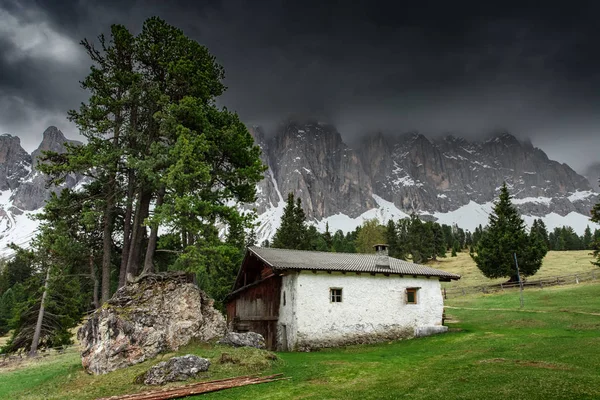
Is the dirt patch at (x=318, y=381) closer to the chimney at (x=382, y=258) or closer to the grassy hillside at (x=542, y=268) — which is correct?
the chimney at (x=382, y=258)

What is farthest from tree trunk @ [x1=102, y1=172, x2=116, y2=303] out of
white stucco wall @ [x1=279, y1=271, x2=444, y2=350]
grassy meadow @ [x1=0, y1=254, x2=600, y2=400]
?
white stucco wall @ [x1=279, y1=271, x2=444, y2=350]

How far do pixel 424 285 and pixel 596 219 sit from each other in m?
19.2

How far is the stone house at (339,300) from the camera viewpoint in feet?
73.5

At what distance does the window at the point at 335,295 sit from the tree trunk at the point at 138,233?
11828 mm

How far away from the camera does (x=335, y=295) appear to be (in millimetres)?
23516

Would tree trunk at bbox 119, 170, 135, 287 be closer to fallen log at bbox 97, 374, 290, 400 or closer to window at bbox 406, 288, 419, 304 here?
fallen log at bbox 97, 374, 290, 400

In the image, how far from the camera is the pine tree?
48000 mm

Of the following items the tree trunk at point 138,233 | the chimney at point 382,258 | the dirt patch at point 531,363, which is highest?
the tree trunk at point 138,233

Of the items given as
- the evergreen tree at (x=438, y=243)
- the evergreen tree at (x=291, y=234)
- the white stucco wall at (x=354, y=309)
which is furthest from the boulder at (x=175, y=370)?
the evergreen tree at (x=438, y=243)

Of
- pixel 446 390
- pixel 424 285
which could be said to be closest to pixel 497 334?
pixel 424 285

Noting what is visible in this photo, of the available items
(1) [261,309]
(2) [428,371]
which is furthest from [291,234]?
(2) [428,371]

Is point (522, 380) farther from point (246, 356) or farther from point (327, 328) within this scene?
point (327, 328)

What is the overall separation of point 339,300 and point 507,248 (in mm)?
34655

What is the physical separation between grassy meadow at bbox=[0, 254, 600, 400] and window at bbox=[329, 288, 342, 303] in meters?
2.85
